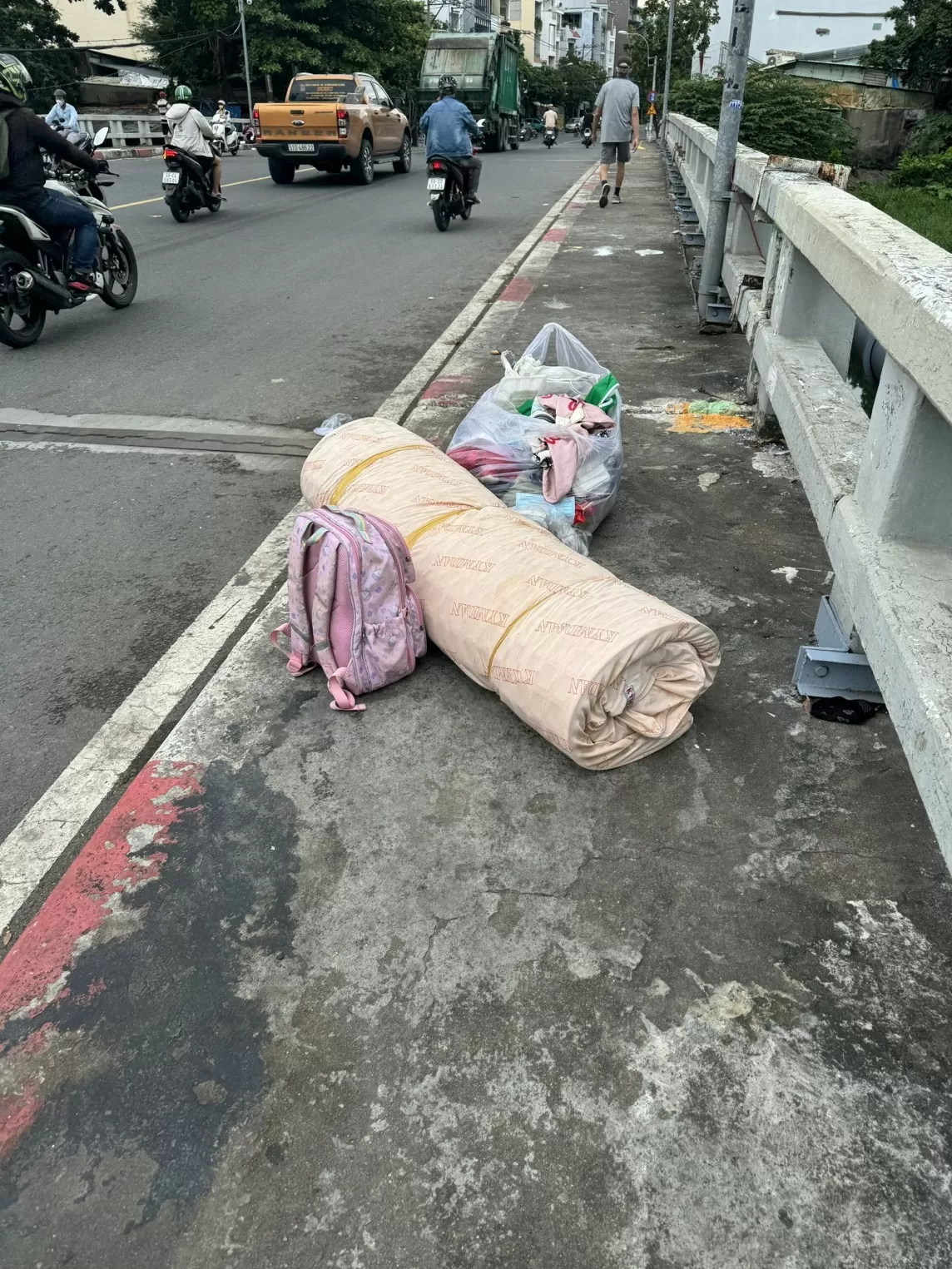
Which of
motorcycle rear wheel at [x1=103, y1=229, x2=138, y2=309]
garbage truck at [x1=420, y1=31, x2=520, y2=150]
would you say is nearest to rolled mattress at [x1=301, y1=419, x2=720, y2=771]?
motorcycle rear wheel at [x1=103, y1=229, x2=138, y2=309]

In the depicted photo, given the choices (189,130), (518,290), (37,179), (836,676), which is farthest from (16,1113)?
(189,130)

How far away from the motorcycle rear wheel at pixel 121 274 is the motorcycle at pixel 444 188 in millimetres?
4848

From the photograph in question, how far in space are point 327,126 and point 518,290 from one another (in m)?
11.0

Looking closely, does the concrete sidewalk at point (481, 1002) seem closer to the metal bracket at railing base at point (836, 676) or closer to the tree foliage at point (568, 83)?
the metal bracket at railing base at point (836, 676)

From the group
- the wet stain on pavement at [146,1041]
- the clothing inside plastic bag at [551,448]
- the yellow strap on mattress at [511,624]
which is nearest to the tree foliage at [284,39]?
the clothing inside plastic bag at [551,448]

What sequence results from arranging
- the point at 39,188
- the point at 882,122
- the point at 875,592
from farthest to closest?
the point at 882,122, the point at 39,188, the point at 875,592

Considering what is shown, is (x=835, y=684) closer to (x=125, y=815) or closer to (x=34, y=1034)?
(x=125, y=815)

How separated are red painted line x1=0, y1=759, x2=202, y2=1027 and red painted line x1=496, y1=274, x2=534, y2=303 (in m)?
6.68

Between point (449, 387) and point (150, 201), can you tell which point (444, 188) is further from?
point (449, 387)

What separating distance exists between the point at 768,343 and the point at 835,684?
2.24 meters

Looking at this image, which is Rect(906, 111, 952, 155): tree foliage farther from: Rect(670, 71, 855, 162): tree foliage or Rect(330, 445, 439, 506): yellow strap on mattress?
Rect(330, 445, 439, 506): yellow strap on mattress

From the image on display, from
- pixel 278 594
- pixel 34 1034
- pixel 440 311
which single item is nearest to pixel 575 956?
pixel 34 1034

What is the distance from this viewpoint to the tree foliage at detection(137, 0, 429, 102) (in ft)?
122

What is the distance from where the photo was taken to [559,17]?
304 feet
